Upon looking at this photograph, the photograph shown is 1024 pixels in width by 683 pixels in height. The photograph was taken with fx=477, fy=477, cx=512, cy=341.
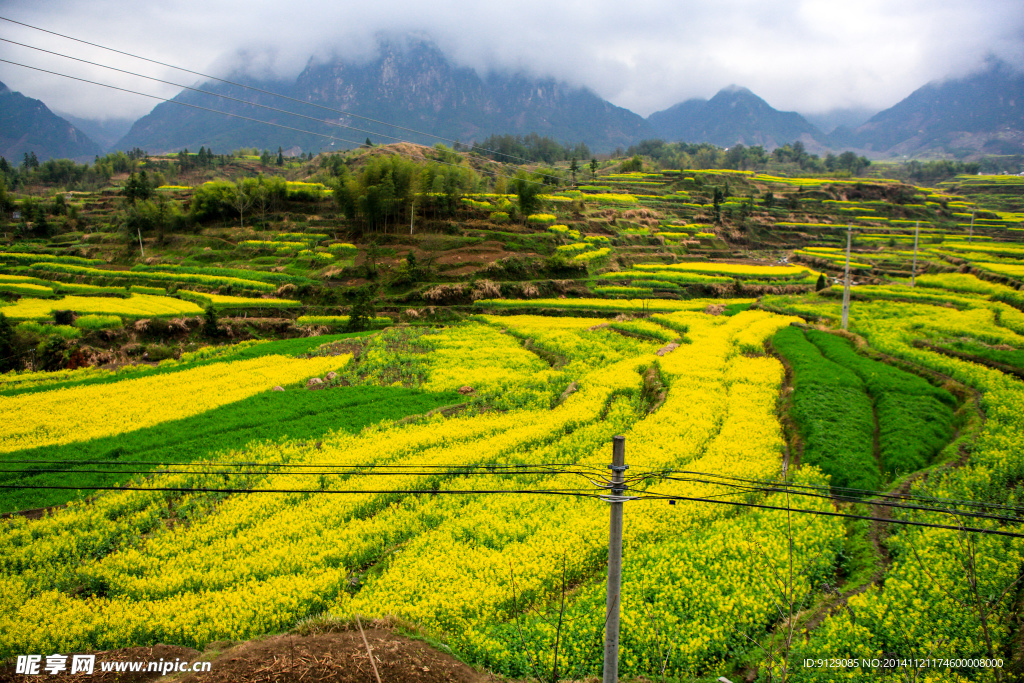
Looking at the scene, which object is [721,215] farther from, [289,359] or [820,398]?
[289,359]

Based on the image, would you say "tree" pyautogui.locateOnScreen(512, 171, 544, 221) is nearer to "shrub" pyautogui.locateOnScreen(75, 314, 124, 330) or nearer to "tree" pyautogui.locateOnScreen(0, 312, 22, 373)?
"shrub" pyautogui.locateOnScreen(75, 314, 124, 330)

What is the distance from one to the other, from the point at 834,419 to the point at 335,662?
18.9m

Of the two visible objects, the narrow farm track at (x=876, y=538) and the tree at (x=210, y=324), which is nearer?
the narrow farm track at (x=876, y=538)

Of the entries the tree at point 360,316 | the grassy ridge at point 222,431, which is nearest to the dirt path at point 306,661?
the grassy ridge at point 222,431

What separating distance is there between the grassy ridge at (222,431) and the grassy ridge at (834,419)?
15.2 meters

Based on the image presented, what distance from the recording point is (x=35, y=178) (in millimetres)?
89625

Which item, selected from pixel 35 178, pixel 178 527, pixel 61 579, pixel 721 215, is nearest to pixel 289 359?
pixel 178 527

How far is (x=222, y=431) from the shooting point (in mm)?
19438

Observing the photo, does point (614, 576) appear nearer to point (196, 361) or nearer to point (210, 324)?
point (196, 361)

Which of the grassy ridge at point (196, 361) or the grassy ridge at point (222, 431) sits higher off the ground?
the grassy ridge at point (196, 361)

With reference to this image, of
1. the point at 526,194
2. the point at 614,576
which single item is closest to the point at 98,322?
the point at 614,576

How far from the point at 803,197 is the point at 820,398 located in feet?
280

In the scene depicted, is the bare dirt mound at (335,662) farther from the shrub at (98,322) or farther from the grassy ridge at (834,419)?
the shrub at (98,322)

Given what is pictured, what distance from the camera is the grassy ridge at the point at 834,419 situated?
15.3 meters
